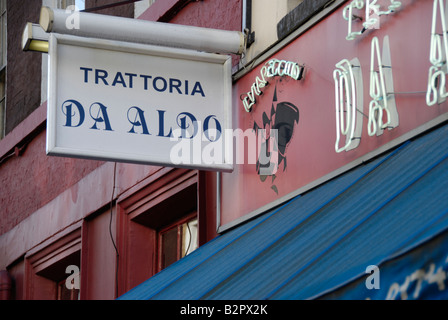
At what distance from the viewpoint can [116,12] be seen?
10.9m

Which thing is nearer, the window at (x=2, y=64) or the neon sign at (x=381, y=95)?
the neon sign at (x=381, y=95)

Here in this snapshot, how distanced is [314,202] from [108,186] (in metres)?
4.02

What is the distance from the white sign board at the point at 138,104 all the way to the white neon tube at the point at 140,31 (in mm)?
56

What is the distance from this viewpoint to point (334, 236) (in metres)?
5.61

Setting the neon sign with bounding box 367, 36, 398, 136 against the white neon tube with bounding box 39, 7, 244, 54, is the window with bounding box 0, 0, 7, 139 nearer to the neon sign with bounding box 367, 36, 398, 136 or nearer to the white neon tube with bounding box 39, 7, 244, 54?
the white neon tube with bounding box 39, 7, 244, 54

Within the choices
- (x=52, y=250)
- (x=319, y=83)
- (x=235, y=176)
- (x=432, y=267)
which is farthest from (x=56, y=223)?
(x=432, y=267)

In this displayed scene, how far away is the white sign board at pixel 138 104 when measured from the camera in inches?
296
